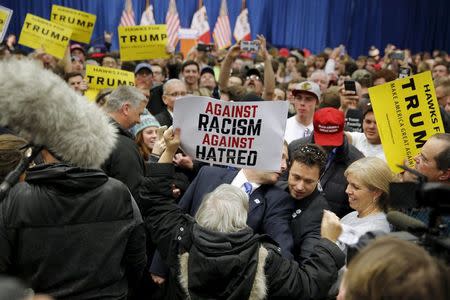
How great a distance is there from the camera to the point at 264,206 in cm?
354

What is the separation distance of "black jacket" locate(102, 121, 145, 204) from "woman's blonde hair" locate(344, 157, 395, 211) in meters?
1.44

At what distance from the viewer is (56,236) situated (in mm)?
2619

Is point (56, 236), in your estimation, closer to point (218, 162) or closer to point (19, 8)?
point (218, 162)

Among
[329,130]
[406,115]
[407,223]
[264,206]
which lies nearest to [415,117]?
[406,115]

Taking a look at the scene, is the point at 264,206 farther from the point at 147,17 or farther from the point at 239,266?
the point at 147,17

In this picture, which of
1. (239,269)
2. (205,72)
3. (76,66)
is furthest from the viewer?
(76,66)

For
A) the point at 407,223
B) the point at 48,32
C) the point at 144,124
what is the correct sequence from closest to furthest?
1. the point at 407,223
2. the point at 144,124
3. the point at 48,32

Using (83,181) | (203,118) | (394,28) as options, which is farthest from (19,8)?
(83,181)

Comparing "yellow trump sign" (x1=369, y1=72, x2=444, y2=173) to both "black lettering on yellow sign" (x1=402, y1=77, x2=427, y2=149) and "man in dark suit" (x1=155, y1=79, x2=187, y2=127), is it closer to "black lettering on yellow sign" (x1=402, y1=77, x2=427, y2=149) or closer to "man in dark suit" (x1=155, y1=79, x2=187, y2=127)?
"black lettering on yellow sign" (x1=402, y1=77, x2=427, y2=149)

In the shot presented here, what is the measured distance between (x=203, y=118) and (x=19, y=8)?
53.5 ft

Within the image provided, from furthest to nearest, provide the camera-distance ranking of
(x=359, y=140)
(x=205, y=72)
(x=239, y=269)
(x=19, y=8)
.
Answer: (x=19, y=8) → (x=205, y=72) → (x=359, y=140) → (x=239, y=269)

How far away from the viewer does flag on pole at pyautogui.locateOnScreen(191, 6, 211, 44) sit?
18.9m

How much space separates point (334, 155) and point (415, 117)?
2.07 feet

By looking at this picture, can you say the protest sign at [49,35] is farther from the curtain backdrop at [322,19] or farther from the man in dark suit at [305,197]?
the curtain backdrop at [322,19]
